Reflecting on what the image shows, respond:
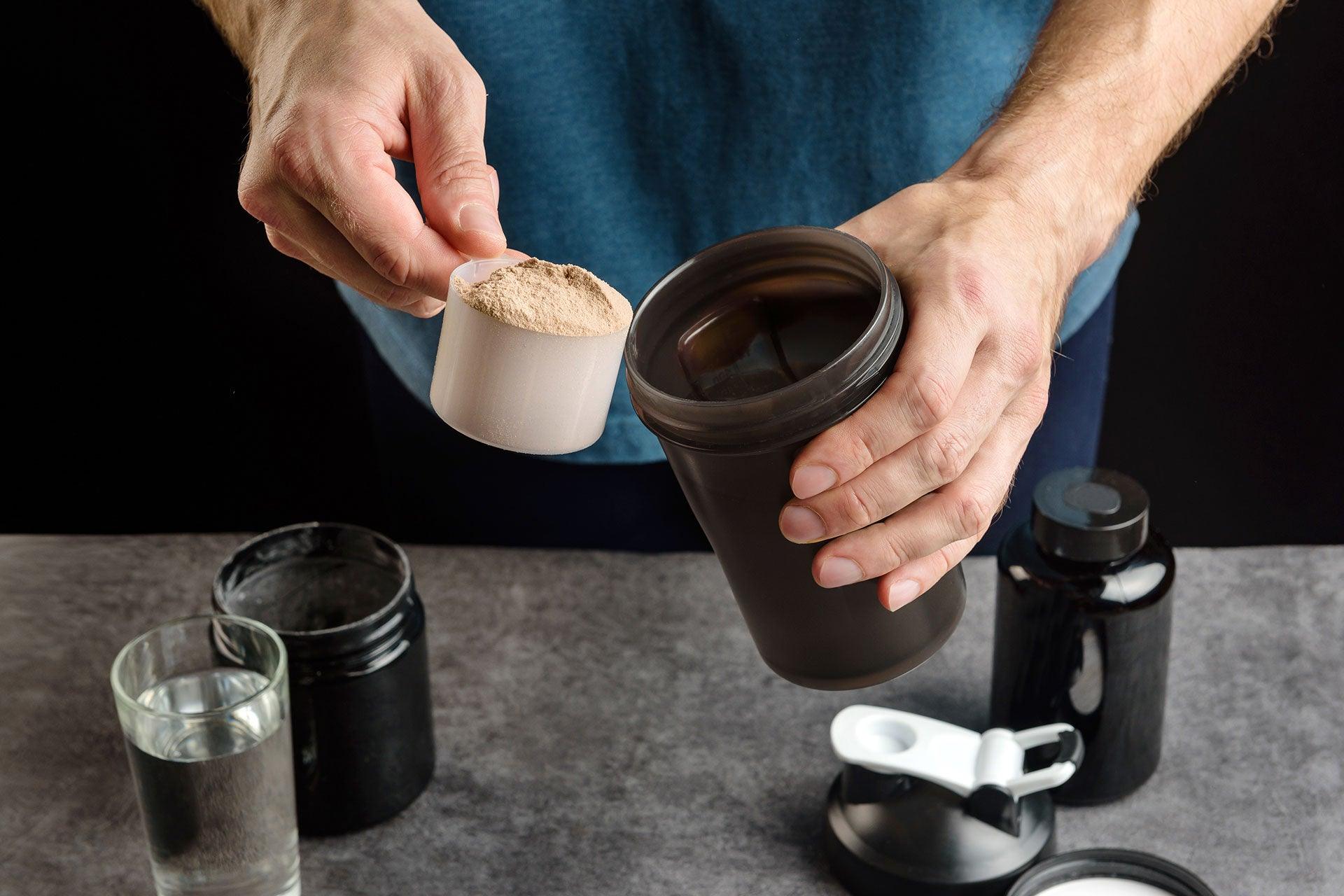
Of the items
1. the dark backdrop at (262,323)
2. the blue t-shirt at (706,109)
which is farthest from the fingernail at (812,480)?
the dark backdrop at (262,323)

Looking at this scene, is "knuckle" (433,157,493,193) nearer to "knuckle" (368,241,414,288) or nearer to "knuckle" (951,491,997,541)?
"knuckle" (368,241,414,288)

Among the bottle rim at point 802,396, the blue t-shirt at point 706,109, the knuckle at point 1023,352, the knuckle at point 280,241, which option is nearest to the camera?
the bottle rim at point 802,396

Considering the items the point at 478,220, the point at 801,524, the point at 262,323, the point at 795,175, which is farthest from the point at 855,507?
the point at 262,323

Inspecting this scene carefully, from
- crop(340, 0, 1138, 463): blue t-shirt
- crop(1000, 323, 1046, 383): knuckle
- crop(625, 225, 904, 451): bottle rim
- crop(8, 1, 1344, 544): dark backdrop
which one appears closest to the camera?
crop(625, 225, 904, 451): bottle rim

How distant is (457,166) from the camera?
75 centimetres

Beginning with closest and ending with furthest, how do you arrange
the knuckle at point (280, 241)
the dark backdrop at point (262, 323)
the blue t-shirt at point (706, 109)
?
1. the knuckle at point (280, 241)
2. the blue t-shirt at point (706, 109)
3. the dark backdrop at point (262, 323)

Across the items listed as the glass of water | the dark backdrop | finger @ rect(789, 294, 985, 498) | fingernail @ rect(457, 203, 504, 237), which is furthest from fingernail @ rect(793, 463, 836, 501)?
the dark backdrop

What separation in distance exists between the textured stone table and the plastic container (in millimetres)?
325

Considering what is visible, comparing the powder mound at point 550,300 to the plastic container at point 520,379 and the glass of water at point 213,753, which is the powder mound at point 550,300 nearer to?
the plastic container at point 520,379

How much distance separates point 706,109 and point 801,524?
58 centimetres

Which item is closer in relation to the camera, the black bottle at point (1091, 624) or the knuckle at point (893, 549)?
the knuckle at point (893, 549)

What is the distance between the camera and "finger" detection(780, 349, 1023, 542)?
63 centimetres

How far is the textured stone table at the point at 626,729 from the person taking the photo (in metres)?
0.87

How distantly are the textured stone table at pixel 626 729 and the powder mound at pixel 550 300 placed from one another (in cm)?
39
